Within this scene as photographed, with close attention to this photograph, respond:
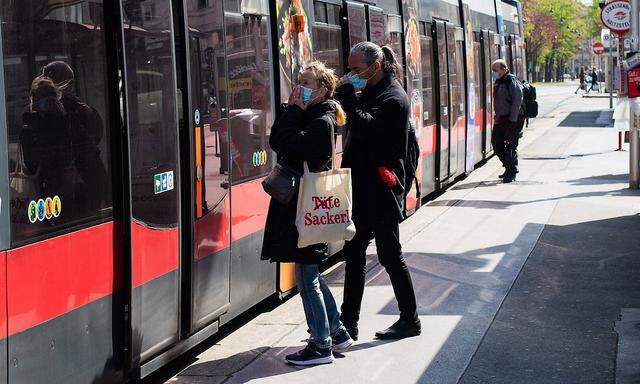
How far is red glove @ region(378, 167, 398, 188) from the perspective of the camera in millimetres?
6652

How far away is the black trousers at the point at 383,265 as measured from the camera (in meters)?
6.88

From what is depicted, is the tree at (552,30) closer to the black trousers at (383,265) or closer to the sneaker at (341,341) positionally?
the black trousers at (383,265)

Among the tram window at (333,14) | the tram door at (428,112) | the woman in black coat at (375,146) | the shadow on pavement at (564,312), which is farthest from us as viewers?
the tram door at (428,112)

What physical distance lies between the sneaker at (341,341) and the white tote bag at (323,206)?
80cm

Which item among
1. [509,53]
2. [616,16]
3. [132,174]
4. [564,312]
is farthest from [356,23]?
[509,53]

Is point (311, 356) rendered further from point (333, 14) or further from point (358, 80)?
point (333, 14)

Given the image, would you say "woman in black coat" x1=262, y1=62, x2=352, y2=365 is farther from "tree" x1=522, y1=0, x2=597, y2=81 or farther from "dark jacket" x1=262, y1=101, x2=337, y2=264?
"tree" x1=522, y1=0, x2=597, y2=81

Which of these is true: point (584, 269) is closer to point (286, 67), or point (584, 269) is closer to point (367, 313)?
point (367, 313)

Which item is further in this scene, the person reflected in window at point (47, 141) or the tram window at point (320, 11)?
the tram window at point (320, 11)

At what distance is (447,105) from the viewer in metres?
15.3

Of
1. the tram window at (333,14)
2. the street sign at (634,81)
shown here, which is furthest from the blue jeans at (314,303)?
the street sign at (634,81)

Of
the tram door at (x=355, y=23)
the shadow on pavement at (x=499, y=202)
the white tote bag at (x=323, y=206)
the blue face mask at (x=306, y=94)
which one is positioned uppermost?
the tram door at (x=355, y=23)

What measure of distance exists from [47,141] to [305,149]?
1863mm

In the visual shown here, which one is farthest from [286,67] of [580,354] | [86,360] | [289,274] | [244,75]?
[86,360]
